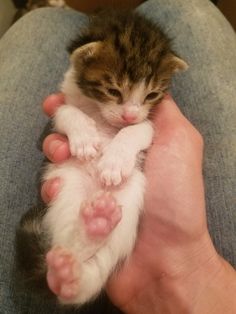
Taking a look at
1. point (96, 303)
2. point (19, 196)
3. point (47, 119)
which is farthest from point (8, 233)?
point (47, 119)

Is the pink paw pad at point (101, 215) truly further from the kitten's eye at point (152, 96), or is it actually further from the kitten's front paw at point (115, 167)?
the kitten's eye at point (152, 96)

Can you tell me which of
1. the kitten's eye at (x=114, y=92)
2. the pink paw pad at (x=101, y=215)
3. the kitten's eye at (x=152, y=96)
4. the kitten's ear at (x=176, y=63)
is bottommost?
the pink paw pad at (x=101, y=215)

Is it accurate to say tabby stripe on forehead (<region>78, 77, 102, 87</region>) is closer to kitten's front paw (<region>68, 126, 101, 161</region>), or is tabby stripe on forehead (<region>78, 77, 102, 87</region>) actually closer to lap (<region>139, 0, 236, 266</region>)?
kitten's front paw (<region>68, 126, 101, 161</region>)

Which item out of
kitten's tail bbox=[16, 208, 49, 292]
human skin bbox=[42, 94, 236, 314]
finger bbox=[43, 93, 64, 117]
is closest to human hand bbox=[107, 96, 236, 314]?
human skin bbox=[42, 94, 236, 314]

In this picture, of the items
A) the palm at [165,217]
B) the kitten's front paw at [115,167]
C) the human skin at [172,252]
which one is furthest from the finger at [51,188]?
the palm at [165,217]

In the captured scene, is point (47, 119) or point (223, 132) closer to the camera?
point (223, 132)

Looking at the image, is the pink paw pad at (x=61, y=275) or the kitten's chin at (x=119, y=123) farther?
the kitten's chin at (x=119, y=123)

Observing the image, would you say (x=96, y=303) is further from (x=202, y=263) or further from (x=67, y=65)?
(x=67, y=65)

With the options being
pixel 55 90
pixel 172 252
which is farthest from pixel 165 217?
pixel 55 90
